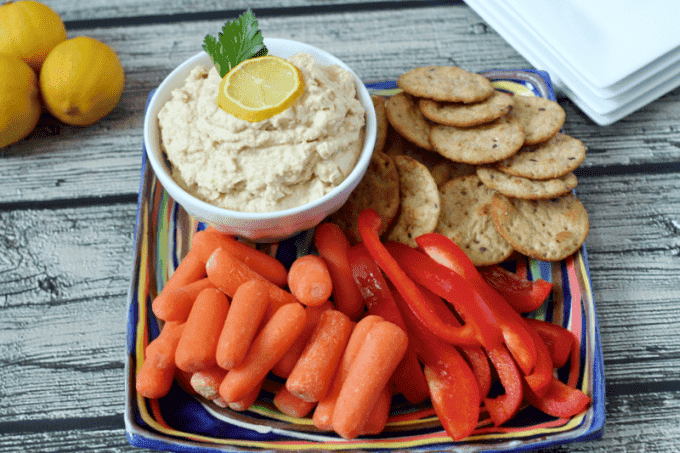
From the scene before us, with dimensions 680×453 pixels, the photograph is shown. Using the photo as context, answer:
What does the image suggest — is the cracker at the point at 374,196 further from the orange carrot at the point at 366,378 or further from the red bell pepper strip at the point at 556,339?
the red bell pepper strip at the point at 556,339

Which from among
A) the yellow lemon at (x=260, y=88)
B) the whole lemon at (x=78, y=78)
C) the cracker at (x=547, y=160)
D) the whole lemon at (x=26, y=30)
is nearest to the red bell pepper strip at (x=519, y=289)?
the cracker at (x=547, y=160)

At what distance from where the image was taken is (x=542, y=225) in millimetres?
1743

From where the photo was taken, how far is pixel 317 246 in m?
1.69

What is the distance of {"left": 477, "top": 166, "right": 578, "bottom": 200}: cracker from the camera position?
1.71 meters

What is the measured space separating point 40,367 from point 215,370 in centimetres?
77

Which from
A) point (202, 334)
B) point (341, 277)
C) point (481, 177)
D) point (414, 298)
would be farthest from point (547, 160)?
point (202, 334)

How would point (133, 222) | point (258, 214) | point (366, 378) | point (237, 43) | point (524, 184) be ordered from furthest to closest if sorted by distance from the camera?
point (133, 222), point (524, 184), point (237, 43), point (258, 214), point (366, 378)

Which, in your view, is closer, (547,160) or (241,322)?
(241,322)

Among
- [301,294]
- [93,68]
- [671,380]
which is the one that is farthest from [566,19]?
[93,68]

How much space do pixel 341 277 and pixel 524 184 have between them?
68 cm

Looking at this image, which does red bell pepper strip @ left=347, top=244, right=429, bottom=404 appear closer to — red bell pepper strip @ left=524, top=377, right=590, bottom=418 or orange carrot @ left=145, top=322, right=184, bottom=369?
red bell pepper strip @ left=524, top=377, right=590, bottom=418

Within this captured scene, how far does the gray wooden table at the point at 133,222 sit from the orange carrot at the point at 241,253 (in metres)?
0.44

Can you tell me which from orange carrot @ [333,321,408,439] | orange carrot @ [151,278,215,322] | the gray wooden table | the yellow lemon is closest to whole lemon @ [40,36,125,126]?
the gray wooden table

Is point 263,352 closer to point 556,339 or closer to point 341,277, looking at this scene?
point 341,277
